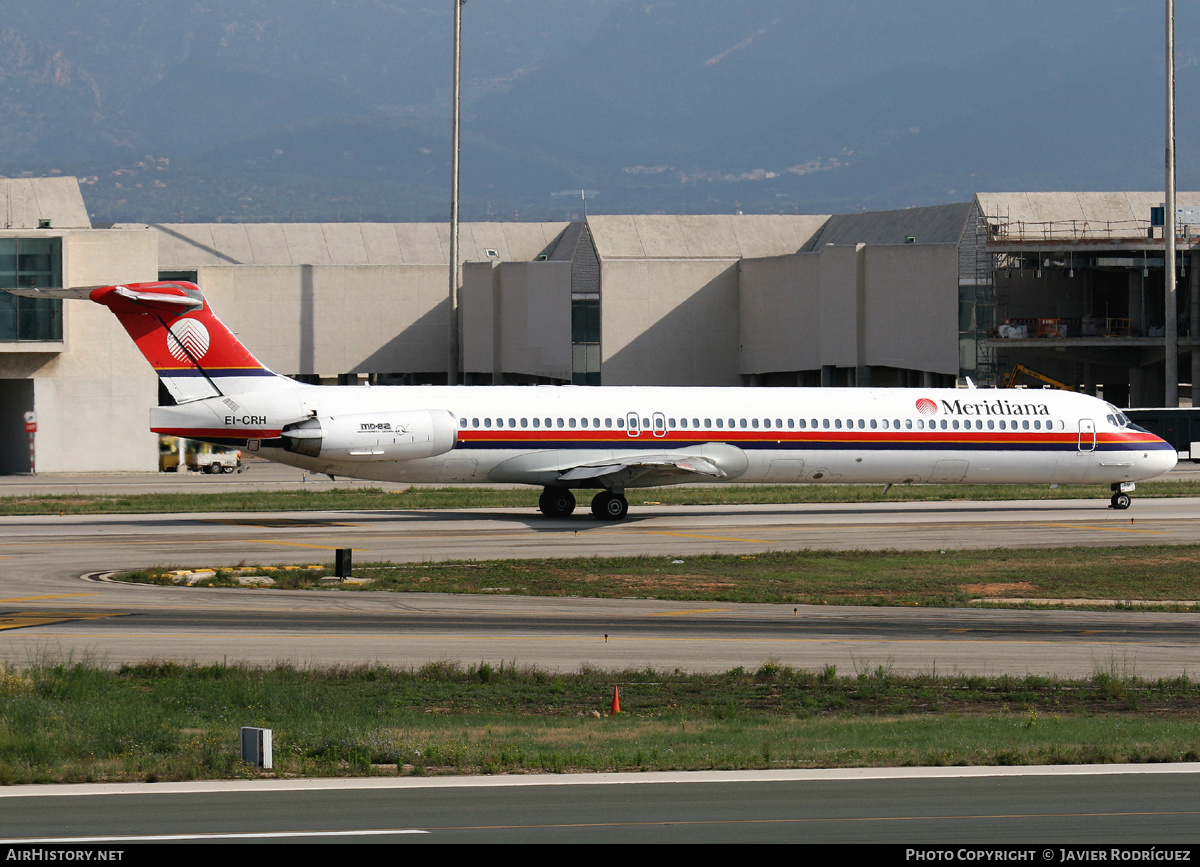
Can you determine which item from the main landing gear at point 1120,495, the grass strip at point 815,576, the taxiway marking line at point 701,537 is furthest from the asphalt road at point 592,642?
the grass strip at point 815,576

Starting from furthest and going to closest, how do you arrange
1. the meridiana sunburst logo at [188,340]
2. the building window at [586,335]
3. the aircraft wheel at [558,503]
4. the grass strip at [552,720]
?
the building window at [586,335], the aircraft wheel at [558,503], the meridiana sunburst logo at [188,340], the grass strip at [552,720]

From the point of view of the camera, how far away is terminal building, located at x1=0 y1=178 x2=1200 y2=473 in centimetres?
6494

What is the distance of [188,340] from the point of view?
3644 centimetres

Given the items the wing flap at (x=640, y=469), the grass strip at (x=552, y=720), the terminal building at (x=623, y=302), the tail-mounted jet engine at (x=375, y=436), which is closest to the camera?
the grass strip at (x=552, y=720)

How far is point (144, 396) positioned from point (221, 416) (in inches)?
1226

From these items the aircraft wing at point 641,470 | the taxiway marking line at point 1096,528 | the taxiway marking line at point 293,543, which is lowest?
the taxiway marking line at point 293,543

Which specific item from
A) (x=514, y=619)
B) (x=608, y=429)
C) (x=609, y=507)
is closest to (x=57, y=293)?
(x=608, y=429)

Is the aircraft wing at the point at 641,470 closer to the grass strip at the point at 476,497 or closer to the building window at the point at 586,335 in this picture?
the grass strip at the point at 476,497

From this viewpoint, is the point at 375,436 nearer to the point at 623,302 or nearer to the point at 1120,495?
the point at 1120,495

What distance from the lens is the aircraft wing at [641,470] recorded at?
38969 millimetres

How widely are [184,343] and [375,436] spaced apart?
17.4 ft

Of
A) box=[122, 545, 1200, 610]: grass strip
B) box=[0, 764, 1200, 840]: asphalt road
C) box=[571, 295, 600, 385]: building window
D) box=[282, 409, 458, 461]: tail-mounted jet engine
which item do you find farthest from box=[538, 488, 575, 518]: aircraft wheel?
box=[571, 295, 600, 385]: building window

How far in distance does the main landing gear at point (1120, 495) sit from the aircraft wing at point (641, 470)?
42.2ft

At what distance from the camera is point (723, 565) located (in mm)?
30656
